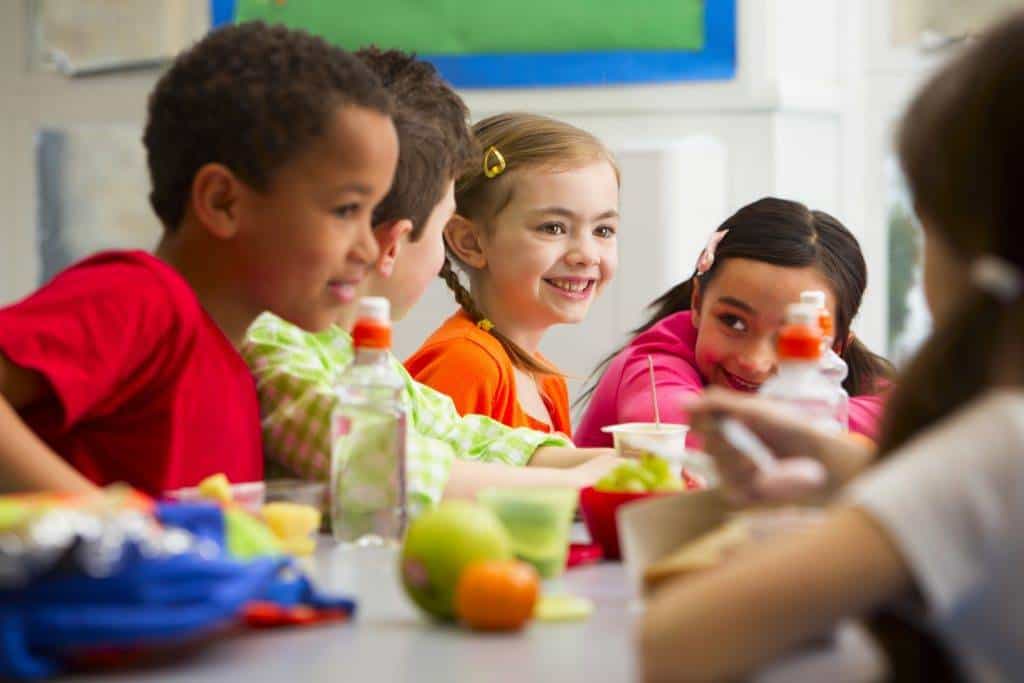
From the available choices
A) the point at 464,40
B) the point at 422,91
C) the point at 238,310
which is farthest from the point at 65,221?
the point at 238,310

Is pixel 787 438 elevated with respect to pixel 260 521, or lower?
elevated

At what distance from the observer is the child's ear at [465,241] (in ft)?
7.59

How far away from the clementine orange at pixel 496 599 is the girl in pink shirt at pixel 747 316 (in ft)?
3.50

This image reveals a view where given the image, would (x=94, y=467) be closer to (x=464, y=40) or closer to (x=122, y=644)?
(x=122, y=644)

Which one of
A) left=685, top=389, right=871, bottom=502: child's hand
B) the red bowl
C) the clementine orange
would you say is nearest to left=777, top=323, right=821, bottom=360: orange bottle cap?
the red bowl

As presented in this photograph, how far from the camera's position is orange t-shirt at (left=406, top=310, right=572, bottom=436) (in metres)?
2.03

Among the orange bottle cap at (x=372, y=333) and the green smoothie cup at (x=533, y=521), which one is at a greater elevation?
the orange bottle cap at (x=372, y=333)

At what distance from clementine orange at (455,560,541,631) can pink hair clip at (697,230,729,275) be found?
1.22m

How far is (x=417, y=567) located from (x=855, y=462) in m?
0.30

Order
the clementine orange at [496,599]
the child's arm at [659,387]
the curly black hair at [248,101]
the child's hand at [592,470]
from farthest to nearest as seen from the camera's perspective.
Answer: the child's arm at [659,387] < the child's hand at [592,470] < the curly black hair at [248,101] < the clementine orange at [496,599]

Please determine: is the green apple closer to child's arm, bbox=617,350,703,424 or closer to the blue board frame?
child's arm, bbox=617,350,703,424

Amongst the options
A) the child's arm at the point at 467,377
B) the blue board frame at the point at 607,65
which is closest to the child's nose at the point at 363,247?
the child's arm at the point at 467,377

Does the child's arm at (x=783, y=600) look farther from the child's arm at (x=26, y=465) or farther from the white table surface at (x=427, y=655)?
the child's arm at (x=26, y=465)

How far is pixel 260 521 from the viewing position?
117 centimetres
